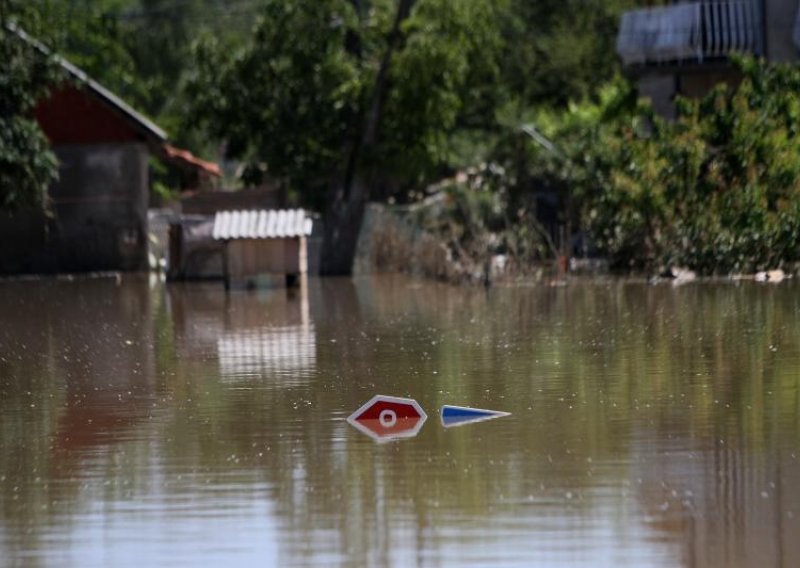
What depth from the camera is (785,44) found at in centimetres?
3294

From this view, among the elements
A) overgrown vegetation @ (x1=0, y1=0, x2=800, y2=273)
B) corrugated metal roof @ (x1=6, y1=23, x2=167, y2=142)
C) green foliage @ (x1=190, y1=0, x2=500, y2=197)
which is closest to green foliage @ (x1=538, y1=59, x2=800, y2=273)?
overgrown vegetation @ (x1=0, y1=0, x2=800, y2=273)

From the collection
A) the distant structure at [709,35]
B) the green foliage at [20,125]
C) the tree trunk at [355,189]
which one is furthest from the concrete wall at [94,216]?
the distant structure at [709,35]

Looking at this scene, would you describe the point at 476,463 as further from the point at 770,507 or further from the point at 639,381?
the point at 639,381

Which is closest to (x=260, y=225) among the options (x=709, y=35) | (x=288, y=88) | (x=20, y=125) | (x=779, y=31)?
(x=20, y=125)

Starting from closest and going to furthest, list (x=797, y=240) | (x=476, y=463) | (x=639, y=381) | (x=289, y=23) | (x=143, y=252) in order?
1. (x=476, y=463)
2. (x=639, y=381)
3. (x=797, y=240)
4. (x=289, y=23)
5. (x=143, y=252)

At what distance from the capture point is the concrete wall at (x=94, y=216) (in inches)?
1510

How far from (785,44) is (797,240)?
24.7ft

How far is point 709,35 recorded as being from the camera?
33219mm

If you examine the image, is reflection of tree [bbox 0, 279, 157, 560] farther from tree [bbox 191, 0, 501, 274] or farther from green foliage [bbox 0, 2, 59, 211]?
tree [bbox 191, 0, 501, 274]

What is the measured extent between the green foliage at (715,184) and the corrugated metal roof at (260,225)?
5353 mm

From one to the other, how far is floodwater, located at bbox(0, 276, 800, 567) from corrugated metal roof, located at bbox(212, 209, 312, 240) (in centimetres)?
1005

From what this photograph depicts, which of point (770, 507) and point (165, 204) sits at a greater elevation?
point (165, 204)

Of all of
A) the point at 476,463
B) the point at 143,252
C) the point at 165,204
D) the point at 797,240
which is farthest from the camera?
the point at 165,204

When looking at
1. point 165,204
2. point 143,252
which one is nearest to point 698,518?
point 143,252
